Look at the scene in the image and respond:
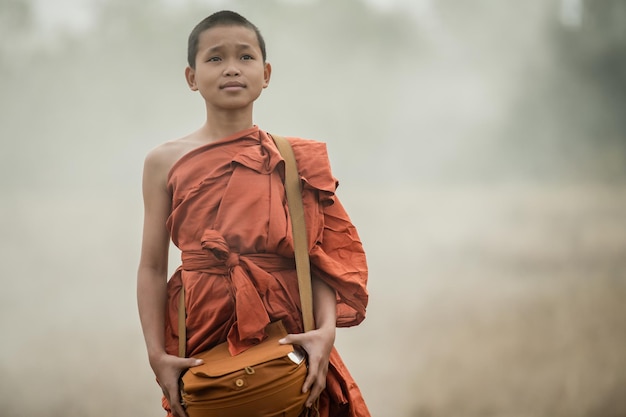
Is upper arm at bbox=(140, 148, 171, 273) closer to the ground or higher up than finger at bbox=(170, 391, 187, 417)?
higher up

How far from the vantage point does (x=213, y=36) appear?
2.28 meters

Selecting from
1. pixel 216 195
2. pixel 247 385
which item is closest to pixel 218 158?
pixel 216 195

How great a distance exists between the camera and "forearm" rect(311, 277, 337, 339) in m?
2.24

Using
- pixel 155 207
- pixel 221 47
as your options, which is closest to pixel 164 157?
pixel 155 207

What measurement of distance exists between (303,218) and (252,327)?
350 millimetres

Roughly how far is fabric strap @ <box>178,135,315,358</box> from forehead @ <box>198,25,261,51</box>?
1.14ft

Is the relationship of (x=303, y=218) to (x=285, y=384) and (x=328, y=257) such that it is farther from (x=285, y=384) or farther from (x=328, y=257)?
(x=285, y=384)

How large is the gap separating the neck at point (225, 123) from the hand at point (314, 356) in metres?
0.64

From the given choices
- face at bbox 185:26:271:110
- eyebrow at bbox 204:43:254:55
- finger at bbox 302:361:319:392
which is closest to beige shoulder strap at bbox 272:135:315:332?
finger at bbox 302:361:319:392

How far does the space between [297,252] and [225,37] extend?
0.66 m

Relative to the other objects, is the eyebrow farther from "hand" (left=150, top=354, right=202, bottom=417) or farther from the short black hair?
"hand" (left=150, top=354, right=202, bottom=417)

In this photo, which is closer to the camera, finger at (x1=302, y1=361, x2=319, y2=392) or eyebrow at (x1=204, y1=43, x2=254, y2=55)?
finger at (x1=302, y1=361, x2=319, y2=392)

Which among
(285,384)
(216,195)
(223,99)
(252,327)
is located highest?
(223,99)

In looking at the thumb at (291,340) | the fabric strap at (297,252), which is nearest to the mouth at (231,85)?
the fabric strap at (297,252)
